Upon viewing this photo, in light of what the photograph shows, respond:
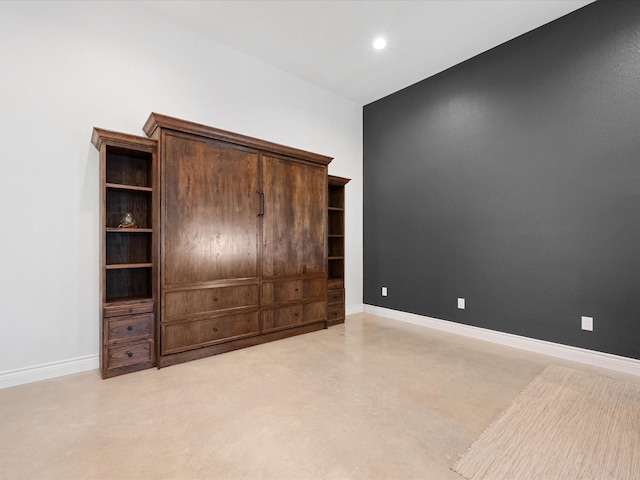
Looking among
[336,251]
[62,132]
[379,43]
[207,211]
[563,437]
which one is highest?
[379,43]

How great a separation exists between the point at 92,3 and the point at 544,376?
490 cm

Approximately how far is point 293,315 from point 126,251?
1794 mm

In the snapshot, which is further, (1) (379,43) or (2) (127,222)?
(1) (379,43)

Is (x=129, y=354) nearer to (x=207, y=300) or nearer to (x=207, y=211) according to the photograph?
(x=207, y=300)

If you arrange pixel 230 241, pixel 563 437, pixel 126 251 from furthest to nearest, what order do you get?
pixel 230 241
pixel 126 251
pixel 563 437

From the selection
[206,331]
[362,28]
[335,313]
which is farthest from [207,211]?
[362,28]

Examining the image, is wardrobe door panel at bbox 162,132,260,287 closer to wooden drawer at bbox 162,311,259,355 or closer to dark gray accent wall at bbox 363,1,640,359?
wooden drawer at bbox 162,311,259,355

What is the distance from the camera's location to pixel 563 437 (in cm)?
171

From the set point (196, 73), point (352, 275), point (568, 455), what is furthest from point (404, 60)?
point (568, 455)

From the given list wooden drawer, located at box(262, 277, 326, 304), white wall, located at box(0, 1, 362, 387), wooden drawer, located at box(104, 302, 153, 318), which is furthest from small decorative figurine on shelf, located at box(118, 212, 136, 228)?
wooden drawer, located at box(262, 277, 326, 304)

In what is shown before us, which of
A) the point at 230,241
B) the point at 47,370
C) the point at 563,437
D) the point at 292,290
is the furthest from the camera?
the point at 292,290

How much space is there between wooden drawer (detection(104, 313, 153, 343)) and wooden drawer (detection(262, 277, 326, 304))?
3.58 feet

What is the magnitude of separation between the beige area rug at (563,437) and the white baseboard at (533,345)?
1.20 feet

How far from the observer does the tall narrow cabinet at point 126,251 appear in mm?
2453
